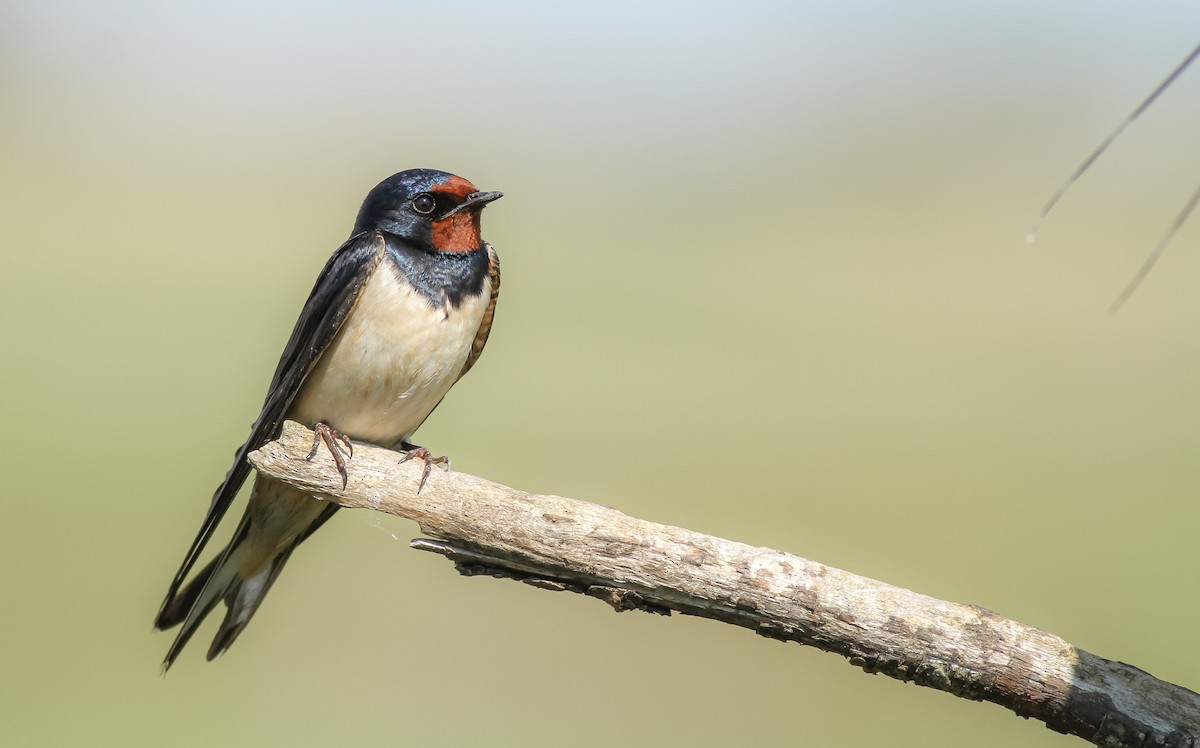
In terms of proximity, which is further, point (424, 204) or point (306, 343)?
point (424, 204)

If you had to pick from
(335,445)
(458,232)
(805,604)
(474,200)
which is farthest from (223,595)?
(805,604)

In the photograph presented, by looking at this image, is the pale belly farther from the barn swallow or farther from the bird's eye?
the bird's eye

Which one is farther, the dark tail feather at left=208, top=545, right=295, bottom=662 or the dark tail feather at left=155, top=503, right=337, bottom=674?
the dark tail feather at left=208, top=545, right=295, bottom=662

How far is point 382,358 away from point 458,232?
55 cm

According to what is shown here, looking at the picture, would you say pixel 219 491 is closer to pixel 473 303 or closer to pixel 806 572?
pixel 473 303

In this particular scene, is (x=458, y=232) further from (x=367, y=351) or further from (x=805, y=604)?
(x=805, y=604)

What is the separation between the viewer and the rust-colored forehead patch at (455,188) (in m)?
3.82

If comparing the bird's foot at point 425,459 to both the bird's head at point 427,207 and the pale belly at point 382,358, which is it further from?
the bird's head at point 427,207

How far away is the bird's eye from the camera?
3.84m

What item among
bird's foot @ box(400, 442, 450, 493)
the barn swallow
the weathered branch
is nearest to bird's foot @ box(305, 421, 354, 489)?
the barn swallow

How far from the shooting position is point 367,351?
3.65m

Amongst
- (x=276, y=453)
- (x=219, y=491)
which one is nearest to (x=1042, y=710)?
(x=276, y=453)

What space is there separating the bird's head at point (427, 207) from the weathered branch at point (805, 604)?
46.1 inches

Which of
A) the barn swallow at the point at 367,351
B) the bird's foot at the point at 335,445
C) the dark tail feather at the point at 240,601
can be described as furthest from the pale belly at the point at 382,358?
the dark tail feather at the point at 240,601
